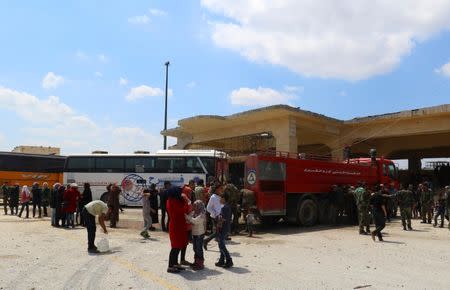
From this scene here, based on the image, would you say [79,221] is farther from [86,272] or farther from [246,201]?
[86,272]

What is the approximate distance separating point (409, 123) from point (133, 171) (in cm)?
1665

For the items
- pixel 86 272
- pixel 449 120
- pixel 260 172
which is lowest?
pixel 86 272

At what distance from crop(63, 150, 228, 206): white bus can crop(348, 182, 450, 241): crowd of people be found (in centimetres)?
918

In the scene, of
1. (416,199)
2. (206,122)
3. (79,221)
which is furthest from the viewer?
(206,122)

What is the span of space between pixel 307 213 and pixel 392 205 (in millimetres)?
5486

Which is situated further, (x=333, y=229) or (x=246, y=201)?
(x=333, y=229)

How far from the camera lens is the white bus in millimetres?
24214

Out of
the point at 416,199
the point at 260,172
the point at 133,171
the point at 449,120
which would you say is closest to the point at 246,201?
the point at 260,172

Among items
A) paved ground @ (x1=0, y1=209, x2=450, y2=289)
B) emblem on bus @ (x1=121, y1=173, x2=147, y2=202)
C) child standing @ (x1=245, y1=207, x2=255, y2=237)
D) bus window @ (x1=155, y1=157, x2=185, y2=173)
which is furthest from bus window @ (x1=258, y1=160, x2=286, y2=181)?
emblem on bus @ (x1=121, y1=173, x2=147, y2=202)

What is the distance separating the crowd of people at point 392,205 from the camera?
1331cm

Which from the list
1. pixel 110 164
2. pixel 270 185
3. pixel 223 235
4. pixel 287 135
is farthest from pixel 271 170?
pixel 287 135

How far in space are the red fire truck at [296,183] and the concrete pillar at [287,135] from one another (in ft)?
28.3

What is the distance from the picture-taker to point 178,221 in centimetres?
826

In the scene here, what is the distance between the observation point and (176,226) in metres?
8.24
